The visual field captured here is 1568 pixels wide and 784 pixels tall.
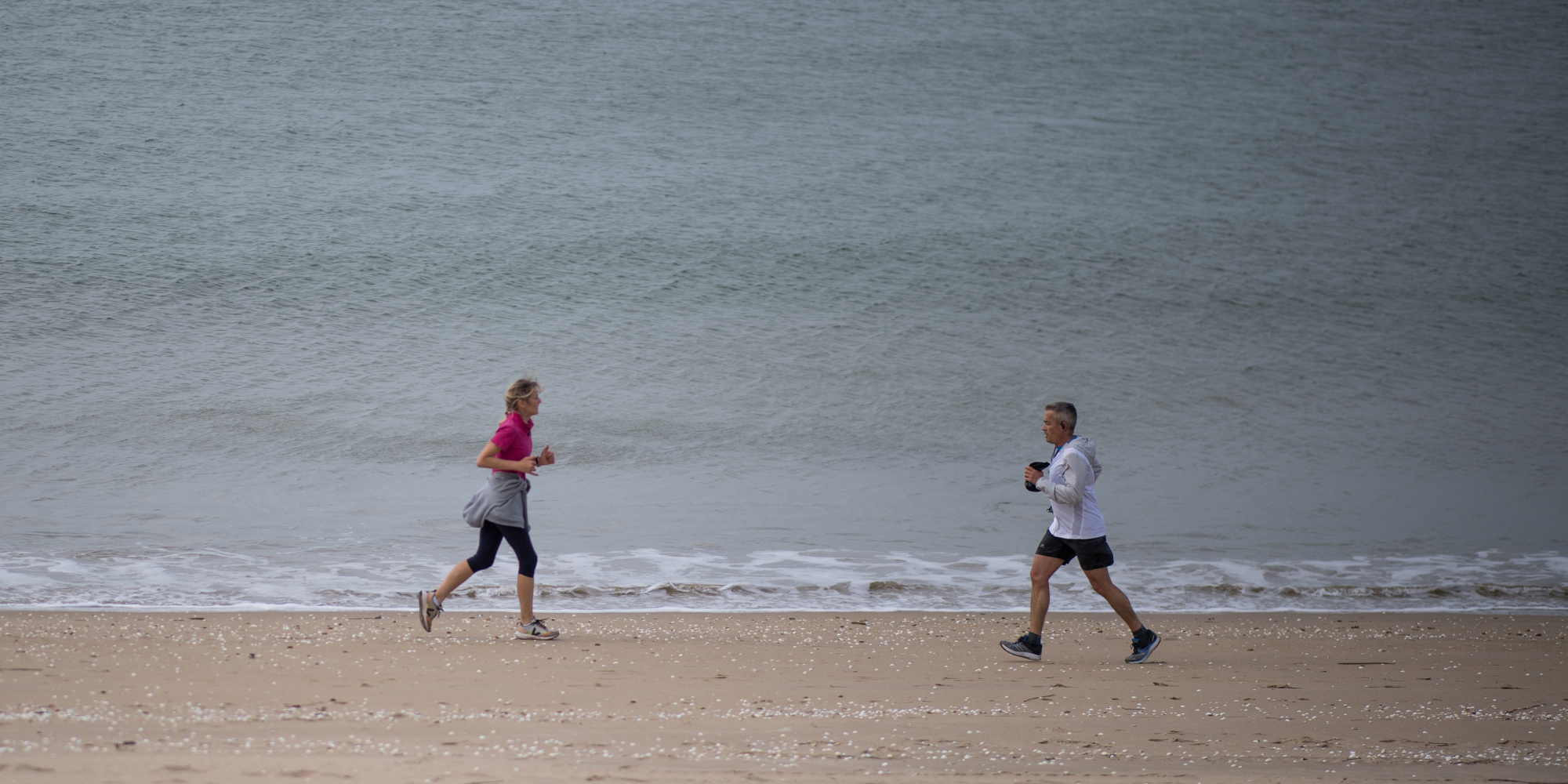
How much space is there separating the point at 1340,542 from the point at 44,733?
360 inches

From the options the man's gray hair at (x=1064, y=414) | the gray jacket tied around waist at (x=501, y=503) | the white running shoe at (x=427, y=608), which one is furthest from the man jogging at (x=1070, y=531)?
the white running shoe at (x=427, y=608)

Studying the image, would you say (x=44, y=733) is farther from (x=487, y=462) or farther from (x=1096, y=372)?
(x=1096, y=372)

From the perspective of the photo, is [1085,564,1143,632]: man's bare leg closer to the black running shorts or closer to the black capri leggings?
the black running shorts

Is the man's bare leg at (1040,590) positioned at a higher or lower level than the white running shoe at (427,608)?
higher

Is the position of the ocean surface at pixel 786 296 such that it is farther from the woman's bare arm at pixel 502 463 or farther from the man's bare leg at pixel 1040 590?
the man's bare leg at pixel 1040 590

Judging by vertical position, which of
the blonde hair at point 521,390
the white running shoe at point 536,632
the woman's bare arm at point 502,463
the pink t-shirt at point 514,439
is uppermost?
the blonde hair at point 521,390

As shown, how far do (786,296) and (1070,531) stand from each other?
612 inches

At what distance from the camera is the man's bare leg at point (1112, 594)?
188 inches

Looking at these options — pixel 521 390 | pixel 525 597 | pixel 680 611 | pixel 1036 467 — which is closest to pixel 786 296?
pixel 680 611

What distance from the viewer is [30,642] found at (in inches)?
181

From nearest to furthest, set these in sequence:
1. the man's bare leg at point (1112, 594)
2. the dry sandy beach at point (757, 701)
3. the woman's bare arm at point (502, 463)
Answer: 1. the dry sandy beach at point (757, 701)
2. the man's bare leg at point (1112, 594)
3. the woman's bare arm at point (502, 463)

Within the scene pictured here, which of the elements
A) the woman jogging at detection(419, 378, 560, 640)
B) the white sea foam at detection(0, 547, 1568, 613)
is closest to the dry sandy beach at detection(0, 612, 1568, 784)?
the woman jogging at detection(419, 378, 560, 640)

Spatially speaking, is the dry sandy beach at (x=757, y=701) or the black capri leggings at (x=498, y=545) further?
the black capri leggings at (x=498, y=545)

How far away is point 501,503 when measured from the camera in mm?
5117
